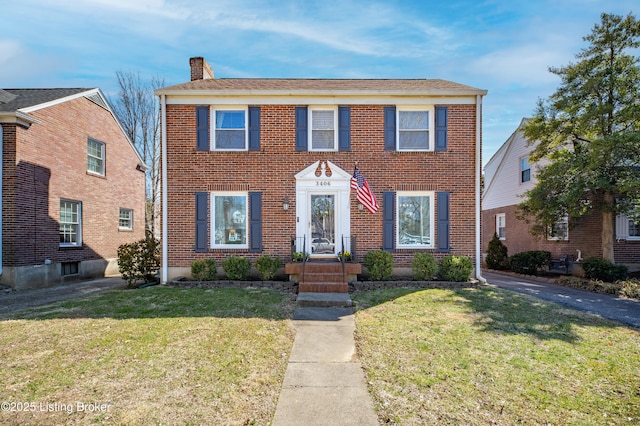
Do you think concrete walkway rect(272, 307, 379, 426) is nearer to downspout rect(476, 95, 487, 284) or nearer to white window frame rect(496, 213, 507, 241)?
downspout rect(476, 95, 487, 284)

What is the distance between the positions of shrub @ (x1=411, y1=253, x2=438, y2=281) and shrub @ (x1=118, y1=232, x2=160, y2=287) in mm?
8030

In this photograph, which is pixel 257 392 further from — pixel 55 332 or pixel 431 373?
pixel 55 332

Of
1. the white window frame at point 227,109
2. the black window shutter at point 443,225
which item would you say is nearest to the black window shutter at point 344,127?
the white window frame at point 227,109

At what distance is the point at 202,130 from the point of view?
10367 mm

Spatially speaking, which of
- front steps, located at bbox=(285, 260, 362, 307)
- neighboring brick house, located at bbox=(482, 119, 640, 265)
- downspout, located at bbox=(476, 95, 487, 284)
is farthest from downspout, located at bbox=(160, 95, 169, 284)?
neighboring brick house, located at bbox=(482, 119, 640, 265)

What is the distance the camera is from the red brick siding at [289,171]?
10.4 metres

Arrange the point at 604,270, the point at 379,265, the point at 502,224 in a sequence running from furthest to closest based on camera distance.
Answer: the point at 502,224, the point at 604,270, the point at 379,265

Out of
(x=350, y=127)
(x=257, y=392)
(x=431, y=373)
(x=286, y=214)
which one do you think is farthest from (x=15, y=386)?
(x=350, y=127)

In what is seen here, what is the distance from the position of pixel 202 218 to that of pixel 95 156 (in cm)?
735

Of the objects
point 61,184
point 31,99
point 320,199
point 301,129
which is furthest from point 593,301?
point 31,99

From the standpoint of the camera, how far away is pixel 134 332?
560 cm

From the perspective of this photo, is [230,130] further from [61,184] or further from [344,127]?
[61,184]

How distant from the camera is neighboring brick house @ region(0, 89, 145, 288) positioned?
10344mm

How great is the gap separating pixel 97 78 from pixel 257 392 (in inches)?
980
